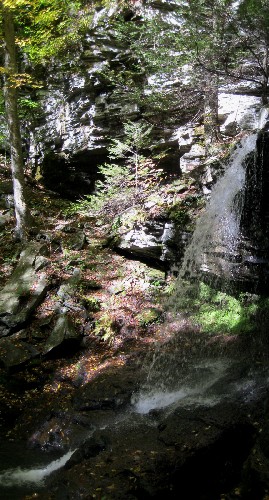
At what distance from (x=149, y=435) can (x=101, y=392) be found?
181 cm

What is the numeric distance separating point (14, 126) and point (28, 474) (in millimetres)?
8658

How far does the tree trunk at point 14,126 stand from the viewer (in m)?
9.61

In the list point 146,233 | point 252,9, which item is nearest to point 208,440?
point 146,233

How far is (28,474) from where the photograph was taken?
16.3 ft

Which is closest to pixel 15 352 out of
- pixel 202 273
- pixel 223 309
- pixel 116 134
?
pixel 202 273

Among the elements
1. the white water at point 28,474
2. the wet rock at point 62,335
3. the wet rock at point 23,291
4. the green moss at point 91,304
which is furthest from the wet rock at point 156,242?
the white water at point 28,474

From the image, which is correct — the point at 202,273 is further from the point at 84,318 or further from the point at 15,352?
the point at 15,352

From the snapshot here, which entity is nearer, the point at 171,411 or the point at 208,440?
the point at 208,440

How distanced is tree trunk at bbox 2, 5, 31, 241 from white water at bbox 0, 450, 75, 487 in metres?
6.62

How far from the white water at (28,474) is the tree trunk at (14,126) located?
6622 millimetres

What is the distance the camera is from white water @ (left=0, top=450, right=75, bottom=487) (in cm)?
477

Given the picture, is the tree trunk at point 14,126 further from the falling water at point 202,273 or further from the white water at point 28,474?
the white water at point 28,474

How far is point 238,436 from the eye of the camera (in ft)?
14.8

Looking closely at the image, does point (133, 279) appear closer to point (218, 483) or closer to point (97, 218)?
point (97, 218)
